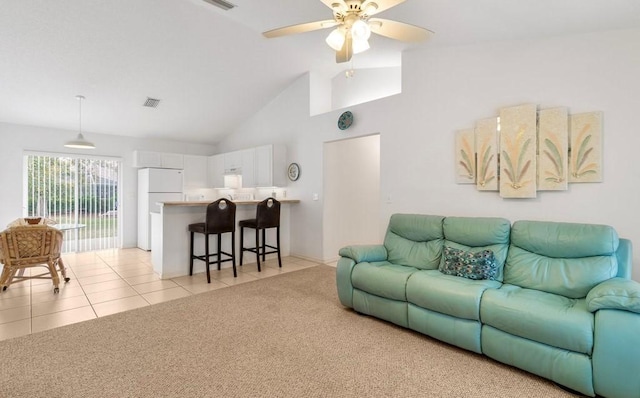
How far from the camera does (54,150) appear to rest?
596cm

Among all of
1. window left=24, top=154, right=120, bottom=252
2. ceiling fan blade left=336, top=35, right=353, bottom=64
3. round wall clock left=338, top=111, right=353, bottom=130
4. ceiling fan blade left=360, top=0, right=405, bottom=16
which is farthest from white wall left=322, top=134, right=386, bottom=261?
window left=24, top=154, right=120, bottom=252

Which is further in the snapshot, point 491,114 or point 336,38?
point 491,114

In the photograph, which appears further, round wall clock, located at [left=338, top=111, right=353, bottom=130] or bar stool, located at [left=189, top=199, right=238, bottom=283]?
round wall clock, located at [left=338, top=111, right=353, bottom=130]

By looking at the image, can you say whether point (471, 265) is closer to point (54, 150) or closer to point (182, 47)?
point (182, 47)

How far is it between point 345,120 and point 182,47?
2466 millimetres

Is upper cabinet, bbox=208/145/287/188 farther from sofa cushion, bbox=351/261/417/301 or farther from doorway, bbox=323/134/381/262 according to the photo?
sofa cushion, bbox=351/261/417/301

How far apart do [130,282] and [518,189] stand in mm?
4766

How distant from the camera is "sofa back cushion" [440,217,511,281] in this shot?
2811 millimetres

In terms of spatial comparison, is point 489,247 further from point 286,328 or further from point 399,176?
point 286,328

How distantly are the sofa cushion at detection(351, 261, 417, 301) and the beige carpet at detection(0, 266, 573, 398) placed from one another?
0.32 m

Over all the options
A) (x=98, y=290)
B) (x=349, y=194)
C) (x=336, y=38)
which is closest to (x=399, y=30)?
(x=336, y=38)

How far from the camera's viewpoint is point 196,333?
2.68m

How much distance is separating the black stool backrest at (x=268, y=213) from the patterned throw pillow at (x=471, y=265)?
2.76m

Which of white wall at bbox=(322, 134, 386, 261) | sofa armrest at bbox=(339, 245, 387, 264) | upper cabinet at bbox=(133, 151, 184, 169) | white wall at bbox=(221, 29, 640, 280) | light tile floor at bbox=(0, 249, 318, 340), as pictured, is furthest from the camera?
upper cabinet at bbox=(133, 151, 184, 169)
